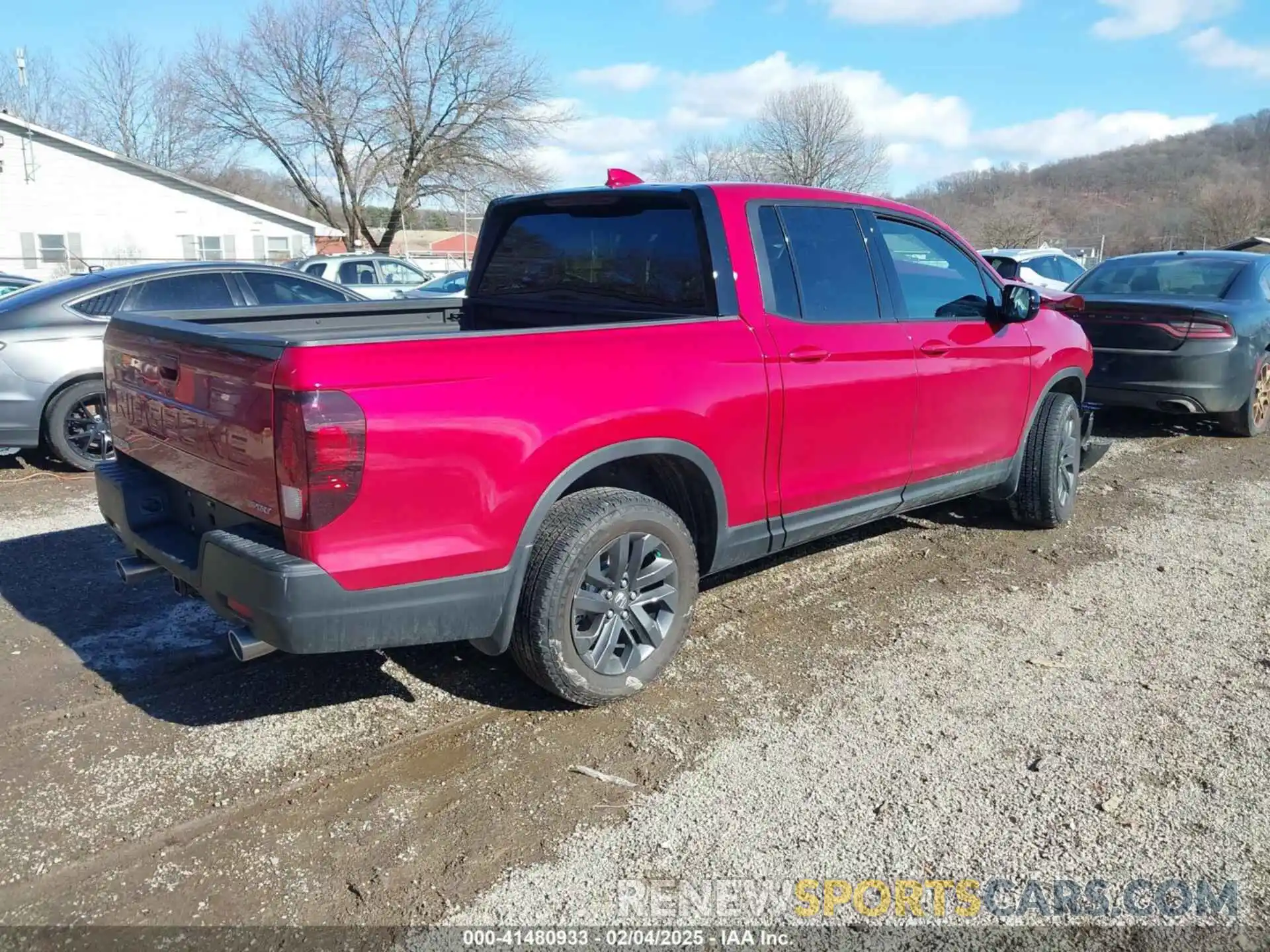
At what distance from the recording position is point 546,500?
10.1 ft

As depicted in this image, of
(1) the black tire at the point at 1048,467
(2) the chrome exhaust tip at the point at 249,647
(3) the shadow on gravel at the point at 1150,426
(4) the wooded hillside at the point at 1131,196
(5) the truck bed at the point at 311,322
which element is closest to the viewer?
(2) the chrome exhaust tip at the point at 249,647

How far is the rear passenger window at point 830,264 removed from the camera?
3.97 m

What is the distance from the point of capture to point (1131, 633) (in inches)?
164

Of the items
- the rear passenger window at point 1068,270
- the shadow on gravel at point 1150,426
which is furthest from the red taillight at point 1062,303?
the rear passenger window at point 1068,270

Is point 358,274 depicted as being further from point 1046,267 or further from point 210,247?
point 210,247

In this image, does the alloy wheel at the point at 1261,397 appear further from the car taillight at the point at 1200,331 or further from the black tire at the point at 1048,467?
the black tire at the point at 1048,467

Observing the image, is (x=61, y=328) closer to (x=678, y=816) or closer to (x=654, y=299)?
(x=654, y=299)

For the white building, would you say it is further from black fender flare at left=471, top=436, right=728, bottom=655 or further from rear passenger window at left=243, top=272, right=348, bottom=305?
black fender flare at left=471, top=436, right=728, bottom=655

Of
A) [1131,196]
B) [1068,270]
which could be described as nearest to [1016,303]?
[1068,270]

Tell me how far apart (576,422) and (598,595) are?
25.5 inches

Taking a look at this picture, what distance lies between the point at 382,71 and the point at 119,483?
126 feet

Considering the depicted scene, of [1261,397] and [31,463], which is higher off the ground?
[1261,397]

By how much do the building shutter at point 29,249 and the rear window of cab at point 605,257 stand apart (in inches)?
1253
